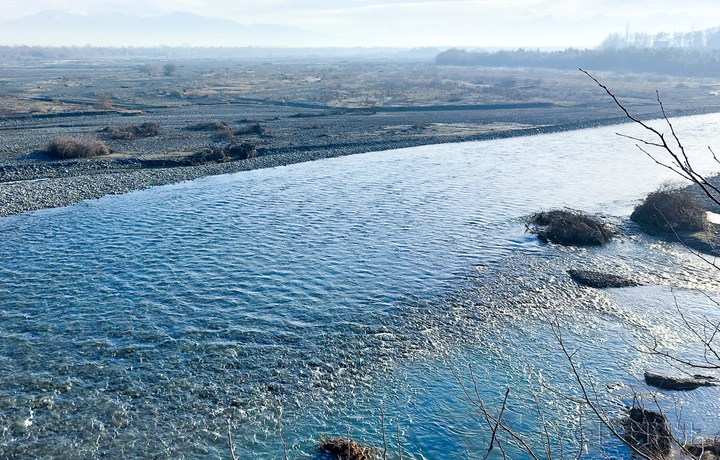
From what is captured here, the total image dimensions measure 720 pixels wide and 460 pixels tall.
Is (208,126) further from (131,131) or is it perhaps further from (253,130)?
(131,131)

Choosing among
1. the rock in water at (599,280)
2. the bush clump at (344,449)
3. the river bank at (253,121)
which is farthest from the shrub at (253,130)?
the bush clump at (344,449)

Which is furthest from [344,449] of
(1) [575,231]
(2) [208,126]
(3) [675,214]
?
(2) [208,126]

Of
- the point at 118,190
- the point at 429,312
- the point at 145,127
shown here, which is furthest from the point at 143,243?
the point at 145,127

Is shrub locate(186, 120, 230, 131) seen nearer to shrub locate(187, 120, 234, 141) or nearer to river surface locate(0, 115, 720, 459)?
shrub locate(187, 120, 234, 141)

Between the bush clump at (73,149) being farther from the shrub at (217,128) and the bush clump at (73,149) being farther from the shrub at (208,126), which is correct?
the shrub at (208,126)

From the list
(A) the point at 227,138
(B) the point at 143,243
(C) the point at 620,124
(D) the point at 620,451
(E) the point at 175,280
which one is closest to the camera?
(D) the point at 620,451

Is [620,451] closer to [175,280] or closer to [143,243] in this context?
[175,280]

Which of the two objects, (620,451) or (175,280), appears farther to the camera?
(175,280)
